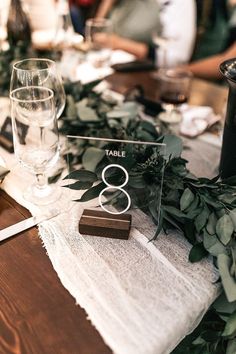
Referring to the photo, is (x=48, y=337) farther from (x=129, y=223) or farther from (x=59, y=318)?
(x=129, y=223)

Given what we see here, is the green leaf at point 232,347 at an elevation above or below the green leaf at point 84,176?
below

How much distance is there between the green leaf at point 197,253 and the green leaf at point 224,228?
36 mm

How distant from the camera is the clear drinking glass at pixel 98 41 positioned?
1.42 meters

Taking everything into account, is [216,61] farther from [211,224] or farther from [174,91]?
[211,224]

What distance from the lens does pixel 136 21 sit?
249 centimetres

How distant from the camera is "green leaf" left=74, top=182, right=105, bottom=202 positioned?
2.20ft

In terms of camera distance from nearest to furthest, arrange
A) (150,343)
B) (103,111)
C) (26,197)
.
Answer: (150,343) → (26,197) → (103,111)

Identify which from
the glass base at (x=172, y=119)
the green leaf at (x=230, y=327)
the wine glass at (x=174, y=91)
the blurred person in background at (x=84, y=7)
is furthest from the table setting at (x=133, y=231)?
the blurred person in background at (x=84, y=7)

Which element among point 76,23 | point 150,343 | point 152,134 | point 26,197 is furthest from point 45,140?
point 76,23

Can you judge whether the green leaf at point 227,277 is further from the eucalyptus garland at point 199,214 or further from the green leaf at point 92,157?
the green leaf at point 92,157

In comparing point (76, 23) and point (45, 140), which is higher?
point (45, 140)

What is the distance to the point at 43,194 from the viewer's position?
0.76 metres

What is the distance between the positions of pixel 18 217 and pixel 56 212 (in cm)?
8

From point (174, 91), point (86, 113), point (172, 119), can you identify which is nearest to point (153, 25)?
point (174, 91)
